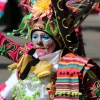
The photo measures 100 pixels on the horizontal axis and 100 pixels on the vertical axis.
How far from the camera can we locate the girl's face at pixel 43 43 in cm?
459

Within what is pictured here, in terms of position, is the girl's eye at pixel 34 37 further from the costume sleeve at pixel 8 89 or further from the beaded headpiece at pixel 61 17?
the costume sleeve at pixel 8 89

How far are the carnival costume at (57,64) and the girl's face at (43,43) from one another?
3cm

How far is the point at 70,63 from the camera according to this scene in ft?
14.8

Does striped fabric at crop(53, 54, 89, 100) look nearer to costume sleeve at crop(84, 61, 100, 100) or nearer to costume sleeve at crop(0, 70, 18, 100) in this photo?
Result: costume sleeve at crop(84, 61, 100, 100)

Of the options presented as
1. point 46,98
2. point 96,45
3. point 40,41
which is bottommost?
point 96,45

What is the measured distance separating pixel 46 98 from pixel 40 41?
44 centimetres

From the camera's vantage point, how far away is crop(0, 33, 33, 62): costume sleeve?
16.2ft

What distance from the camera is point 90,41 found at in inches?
424

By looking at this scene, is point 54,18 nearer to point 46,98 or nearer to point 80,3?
point 80,3

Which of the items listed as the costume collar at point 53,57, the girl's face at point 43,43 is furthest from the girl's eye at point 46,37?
the costume collar at point 53,57

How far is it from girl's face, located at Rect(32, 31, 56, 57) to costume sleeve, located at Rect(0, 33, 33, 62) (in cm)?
32

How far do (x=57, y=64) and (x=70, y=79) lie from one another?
20cm

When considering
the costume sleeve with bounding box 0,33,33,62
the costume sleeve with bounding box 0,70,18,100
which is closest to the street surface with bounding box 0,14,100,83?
the costume sleeve with bounding box 0,33,33,62

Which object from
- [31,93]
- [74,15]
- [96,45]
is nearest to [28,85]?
[31,93]
